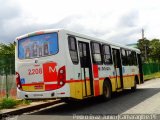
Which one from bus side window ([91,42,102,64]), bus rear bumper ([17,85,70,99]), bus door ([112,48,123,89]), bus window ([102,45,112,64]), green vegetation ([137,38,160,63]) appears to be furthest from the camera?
green vegetation ([137,38,160,63])

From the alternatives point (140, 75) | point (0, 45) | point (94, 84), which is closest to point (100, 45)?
point (94, 84)

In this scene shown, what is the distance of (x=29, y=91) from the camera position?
13.5 m

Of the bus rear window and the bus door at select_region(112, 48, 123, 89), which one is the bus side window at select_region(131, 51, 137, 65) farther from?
the bus rear window

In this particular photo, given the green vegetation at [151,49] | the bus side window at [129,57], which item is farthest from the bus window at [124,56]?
the green vegetation at [151,49]

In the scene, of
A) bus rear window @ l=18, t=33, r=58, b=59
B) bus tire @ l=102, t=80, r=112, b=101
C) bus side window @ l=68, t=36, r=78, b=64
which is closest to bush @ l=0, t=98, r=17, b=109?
bus rear window @ l=18, t=33, r=58, b=59

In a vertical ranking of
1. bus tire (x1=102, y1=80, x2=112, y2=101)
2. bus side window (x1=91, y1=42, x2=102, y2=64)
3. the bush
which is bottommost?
the bush

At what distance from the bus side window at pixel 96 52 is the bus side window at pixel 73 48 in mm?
1828

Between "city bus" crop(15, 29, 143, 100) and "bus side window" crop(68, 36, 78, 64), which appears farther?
"bus side window" crop(68, 36, 78, 64)

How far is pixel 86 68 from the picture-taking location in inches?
567

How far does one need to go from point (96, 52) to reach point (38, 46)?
315 centimetres

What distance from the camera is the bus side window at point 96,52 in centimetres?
1537

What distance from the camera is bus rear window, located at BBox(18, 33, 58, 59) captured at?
13.1 m

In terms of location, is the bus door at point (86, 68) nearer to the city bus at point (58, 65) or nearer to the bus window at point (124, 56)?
the city bus at point (58, 65)

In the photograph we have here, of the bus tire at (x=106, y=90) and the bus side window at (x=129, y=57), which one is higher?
the bus side window at (x=129, y=57)
